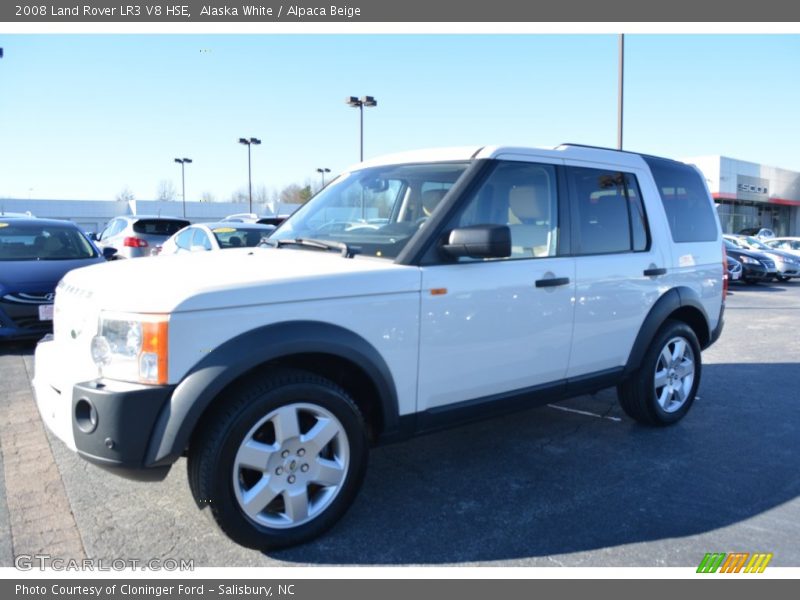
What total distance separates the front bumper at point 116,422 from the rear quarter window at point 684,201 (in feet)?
13.3

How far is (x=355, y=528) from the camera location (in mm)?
3381

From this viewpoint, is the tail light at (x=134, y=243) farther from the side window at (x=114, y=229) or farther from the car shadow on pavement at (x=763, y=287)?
the car shadow on pavement at (x=763, y=287)

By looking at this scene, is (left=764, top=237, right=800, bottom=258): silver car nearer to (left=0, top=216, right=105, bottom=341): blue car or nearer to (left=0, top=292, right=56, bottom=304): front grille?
(left=0, top=216, right=105, bottom=341): blue car

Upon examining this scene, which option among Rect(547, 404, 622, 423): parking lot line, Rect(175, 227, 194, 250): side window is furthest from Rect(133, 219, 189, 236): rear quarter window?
Rect(547, 404, 622, 423): parking lot line

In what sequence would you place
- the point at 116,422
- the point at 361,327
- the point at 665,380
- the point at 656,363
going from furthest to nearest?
the point at 665,380 → the point at 656,363 → the point at 361,327 → the point at 116,422

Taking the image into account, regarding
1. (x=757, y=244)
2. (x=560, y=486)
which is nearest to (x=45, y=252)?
(x=560, y=486)

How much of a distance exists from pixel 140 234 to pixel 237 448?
39.0 feet

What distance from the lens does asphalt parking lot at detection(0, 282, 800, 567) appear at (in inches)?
124

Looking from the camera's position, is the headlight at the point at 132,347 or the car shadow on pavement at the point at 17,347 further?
the car shadow on pavement at the point at 17,347

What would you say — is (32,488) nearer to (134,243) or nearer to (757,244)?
(134,243)

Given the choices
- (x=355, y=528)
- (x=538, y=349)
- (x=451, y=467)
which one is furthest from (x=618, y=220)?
(x=355, y=528)

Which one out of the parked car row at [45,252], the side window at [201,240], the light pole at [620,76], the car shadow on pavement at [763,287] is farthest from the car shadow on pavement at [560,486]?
the car shadow on pavement at [763,287]

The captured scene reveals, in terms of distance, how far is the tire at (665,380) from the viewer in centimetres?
492

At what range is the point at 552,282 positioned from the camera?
400 centimetres
